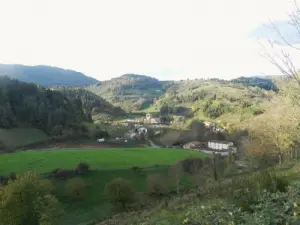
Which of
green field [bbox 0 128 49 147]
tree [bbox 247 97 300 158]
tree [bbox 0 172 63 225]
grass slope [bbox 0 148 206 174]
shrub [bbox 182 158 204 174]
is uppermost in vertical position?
tree [bbox 247 97 300 158]

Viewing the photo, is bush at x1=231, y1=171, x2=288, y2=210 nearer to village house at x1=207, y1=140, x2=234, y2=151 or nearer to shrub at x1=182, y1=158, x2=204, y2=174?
shrub at x1=182, y1=158, x2=204, y2=174

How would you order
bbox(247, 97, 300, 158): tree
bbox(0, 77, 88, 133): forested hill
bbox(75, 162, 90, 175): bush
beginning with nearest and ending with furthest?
bbox(247, 97, 300, 158): tree
bbox(75, 162, 90, 175): bush
bbox(0, 77, 88, 133): forested hill

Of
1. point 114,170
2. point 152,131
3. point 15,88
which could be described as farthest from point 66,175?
point 15,88

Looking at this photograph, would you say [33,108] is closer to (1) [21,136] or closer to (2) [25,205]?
(1) [21,136]

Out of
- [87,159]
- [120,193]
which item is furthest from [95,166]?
[120,193]

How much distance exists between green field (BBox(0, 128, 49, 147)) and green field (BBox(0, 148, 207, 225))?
1465 inches

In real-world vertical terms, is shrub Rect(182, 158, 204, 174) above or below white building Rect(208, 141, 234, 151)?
above

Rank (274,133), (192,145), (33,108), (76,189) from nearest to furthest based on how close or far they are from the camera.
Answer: (274,133) → (76,189) → (192,145) → (33,108)

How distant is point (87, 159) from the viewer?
71.2 m

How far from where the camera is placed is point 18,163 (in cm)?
6525

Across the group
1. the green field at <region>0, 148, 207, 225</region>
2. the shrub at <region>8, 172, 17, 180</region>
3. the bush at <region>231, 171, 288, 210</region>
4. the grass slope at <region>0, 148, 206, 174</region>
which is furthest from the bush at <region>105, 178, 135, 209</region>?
the bush at <region>231, 171, 288, 210</region>

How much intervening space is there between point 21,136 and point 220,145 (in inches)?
3018

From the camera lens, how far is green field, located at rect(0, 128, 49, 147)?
108 m

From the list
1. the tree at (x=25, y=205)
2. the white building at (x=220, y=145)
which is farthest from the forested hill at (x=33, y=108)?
the tree at (x=25, y=205)
